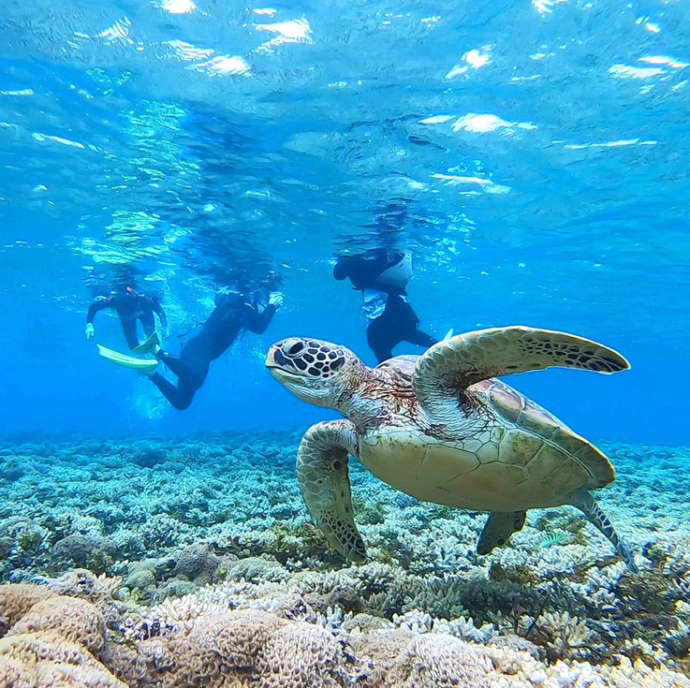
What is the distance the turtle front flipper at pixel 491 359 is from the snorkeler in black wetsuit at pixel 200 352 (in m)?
11.0

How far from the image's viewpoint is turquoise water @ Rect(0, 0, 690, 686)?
3.48 metres

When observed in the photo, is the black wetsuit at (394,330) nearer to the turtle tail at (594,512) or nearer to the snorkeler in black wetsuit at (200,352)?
the snorkeler in black wetsuit at (200,352)

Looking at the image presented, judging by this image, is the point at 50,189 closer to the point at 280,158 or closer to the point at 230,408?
the point at 280,158

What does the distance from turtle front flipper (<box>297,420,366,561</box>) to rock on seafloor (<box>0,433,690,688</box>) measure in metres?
0.29

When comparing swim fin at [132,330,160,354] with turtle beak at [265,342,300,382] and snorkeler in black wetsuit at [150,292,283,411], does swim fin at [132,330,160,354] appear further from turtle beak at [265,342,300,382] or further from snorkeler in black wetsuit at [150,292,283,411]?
turtle beak at [265,342,300,382]

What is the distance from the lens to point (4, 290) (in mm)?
28047

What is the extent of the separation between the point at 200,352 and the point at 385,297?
19.2ft

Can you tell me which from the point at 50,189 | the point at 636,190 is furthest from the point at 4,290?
the point at 636,190

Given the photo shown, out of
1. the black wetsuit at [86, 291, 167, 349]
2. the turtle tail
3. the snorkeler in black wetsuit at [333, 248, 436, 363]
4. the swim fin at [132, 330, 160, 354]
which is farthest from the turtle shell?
the black wetsuit at [86, 291, 167, 349]

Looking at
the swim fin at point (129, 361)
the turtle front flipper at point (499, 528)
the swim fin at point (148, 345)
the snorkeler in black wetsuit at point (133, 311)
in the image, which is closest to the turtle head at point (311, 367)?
the turtle front flipper at point (499, 528)

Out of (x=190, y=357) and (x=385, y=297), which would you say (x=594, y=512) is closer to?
(x=385, y=297)

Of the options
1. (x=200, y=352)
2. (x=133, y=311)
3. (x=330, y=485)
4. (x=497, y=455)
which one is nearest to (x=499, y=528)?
(x=497, y=455)

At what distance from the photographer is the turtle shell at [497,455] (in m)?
3.08

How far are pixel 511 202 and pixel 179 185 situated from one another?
9.66m
